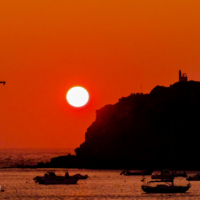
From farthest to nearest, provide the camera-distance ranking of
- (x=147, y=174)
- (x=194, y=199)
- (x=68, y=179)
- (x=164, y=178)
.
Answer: (x=147, y=174) < (x=164, y=178) < (x=68, y=179) < (x=194, y=199)

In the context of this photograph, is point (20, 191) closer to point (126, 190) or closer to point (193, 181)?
point (126, 190)

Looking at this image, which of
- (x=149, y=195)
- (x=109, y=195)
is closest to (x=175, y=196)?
(x=149, y=195)

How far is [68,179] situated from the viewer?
145m

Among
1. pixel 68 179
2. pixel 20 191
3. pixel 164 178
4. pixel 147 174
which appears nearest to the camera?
pixel 20 191

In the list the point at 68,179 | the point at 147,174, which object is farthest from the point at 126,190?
the point at 147,174

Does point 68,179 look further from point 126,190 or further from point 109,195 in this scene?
point 109,195

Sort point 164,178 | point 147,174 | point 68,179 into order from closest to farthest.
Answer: point 68,179 < point 164,178 < point 147,174

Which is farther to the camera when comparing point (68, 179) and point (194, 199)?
point (68, 179)

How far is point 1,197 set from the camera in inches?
4412

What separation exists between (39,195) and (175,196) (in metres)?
27.1

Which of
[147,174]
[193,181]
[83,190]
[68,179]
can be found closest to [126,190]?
[83,190]

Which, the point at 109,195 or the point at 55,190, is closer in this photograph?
the point at 109,195

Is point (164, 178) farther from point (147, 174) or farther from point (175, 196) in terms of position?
point (175, 196)

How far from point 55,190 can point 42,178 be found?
61.2 ft
